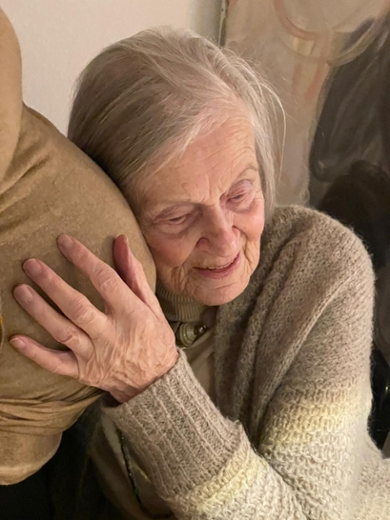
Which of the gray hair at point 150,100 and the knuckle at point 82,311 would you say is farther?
the gray hair at point 150,100

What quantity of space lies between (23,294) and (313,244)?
585 millimetres

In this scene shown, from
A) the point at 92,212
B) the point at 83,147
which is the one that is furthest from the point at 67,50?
the point at 92,212

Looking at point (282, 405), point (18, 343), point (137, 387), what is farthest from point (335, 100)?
point (18, 343)

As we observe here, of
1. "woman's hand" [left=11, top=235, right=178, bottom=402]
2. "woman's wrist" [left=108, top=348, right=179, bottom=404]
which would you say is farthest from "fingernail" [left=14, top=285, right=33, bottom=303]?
"woman's wrist" [left=108, top=348, right=179, bottom=404]

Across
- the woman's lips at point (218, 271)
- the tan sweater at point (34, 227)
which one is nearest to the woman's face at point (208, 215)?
the woman's lips at point (218, 271)

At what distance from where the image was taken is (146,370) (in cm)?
79

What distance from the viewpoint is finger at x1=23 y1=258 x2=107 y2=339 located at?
646mm

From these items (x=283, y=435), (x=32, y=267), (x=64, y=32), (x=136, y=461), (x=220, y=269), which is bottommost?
(x=136, y=461)

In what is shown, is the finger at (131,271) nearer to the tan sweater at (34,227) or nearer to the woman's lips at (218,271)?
the tan sweater at (34,227)

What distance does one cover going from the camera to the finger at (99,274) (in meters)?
0.66

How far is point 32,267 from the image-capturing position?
0.64 metres

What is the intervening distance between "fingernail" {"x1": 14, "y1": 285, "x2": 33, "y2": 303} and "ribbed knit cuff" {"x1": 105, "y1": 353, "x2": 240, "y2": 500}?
251mm

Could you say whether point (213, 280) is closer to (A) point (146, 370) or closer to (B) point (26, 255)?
(A) point (146, 370)

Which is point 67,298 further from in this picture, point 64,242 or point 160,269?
point 160,269
